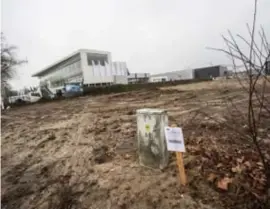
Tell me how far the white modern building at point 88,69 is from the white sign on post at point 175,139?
26.2 metres

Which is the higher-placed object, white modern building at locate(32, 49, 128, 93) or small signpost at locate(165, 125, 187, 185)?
white modern building at locate(32, 49, 128, 93)

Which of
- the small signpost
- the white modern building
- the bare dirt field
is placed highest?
the white modern building

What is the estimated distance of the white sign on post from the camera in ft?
9.13

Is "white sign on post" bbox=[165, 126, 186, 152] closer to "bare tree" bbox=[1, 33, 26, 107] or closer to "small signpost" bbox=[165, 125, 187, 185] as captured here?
"small signpost" bbox=[165, 125, 187, 185]

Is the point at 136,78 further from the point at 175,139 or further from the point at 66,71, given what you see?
the point at 175,139

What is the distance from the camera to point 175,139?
2.84 metres

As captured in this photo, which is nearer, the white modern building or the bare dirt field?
the bare dirt field

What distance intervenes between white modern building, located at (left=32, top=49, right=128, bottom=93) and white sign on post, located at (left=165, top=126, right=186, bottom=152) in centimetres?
2625

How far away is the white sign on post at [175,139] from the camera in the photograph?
2.78 meters

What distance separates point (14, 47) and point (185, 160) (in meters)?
30.0

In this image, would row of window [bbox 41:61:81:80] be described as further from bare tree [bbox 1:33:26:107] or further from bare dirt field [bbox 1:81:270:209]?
bare dirt field [bbox 1:81:270:209]

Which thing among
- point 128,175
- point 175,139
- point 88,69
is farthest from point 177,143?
point 88,69

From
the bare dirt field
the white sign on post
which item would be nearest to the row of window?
the bare dirt field

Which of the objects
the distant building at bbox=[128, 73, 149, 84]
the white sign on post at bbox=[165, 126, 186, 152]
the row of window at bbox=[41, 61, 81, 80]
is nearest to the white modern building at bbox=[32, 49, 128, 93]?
the row of window at bbox=[41, 61, 81, 80]
